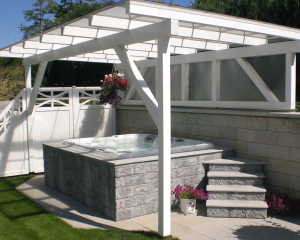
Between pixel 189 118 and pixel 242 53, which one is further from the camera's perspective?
pixel 189 118

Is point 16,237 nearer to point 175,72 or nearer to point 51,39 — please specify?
point 51,39

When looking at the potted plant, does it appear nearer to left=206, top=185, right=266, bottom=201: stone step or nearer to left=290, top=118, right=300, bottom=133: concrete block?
left=206, top=185, right=266, bottom=201: stone step

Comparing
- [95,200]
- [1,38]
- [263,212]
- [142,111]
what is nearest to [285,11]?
[142,111]

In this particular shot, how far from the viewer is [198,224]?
4320 mm

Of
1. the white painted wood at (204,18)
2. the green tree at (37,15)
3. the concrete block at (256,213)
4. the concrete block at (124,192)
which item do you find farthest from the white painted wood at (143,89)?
the green tree at (37,15)

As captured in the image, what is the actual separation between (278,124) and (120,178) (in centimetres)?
255

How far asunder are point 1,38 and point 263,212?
107 ft

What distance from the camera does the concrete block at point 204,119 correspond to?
20.1ft

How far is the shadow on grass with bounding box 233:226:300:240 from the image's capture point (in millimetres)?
3885

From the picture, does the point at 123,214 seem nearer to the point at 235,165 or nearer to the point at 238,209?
the point at 238,209

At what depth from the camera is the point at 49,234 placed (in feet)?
13.1

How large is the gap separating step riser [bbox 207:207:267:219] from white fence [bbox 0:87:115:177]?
15.0ft

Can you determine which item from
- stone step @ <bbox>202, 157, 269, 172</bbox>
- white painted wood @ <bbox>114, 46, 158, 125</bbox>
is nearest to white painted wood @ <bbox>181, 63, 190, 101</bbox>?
stone step @ <bbox>202, 157, 269, 172</bbox>

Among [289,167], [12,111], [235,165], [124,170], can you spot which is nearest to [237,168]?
[235,165]
